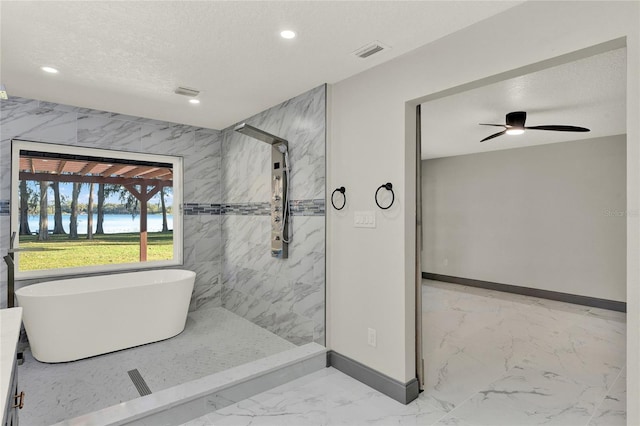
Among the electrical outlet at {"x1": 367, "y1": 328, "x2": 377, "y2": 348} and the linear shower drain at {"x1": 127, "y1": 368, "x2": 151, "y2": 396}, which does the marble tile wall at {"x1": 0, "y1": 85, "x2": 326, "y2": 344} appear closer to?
the electrical outlet at {"x1": 367, "y1": 328, "x2": 377, "y2": 348}

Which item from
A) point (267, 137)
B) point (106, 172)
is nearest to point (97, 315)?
point (106, 172)

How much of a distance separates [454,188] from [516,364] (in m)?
3.87

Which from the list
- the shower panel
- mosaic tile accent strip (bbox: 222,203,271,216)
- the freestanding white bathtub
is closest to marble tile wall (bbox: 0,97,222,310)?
mosaic tile accent strip (bbox: 222,203,271,216)

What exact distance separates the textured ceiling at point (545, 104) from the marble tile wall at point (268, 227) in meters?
1.35

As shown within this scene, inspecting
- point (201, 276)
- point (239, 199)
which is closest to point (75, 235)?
point (201, 276)

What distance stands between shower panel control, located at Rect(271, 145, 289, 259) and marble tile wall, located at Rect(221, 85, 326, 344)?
8 cm

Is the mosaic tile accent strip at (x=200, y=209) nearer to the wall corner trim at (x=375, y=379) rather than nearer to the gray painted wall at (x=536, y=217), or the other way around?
the wall corner trim at (x=375, y=379)

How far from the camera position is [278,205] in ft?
11.1

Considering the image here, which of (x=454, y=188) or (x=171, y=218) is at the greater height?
(x=454, y=188)

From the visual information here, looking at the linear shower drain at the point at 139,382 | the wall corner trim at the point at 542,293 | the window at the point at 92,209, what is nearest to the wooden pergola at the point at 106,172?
the window at the point at 92,209

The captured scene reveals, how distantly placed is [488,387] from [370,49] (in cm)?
256

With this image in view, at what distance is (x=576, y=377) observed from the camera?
272cm

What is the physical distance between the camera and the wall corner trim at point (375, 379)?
233 centimetres

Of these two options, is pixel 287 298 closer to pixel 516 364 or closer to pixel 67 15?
pixel 516 364
